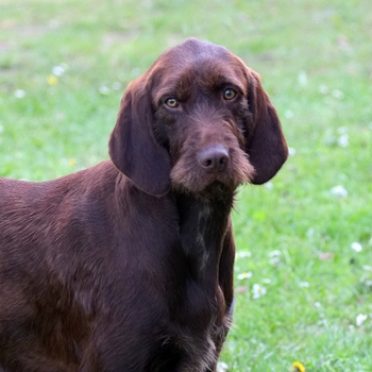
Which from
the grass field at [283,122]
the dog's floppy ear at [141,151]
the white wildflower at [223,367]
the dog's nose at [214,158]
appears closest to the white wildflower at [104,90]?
the grass field at [283,122]

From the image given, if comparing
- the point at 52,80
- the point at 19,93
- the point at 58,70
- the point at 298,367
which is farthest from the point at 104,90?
the point at 298,367

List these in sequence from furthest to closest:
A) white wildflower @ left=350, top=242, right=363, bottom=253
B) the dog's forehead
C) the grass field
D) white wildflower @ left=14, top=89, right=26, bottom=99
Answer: white wildflower @ left=14, top=89, right=26, bottom=99 < white wildflower @ left=350, top=242, right=363, bottom=253 < the grass field < the dog's forehead

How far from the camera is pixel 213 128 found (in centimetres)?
367

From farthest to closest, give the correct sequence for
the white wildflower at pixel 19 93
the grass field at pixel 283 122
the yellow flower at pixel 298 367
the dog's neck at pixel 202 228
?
the white wildflower at pixel 19 93 → the grass field at pixel 283 122 → the yellow flower at pixel 298 367 → the dog's neck at pixel 202 228

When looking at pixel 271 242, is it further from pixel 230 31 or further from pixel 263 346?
pixel 230 31

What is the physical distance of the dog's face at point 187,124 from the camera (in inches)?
144

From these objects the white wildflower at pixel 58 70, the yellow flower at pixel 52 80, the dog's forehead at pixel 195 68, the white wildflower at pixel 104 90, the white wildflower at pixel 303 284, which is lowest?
the white wildflower at pixel 58 70

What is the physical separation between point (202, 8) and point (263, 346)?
989cm

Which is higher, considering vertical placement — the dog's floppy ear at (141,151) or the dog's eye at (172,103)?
the dog's eye at (172,103)

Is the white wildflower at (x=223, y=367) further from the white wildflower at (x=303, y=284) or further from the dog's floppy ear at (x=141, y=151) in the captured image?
the dog's floppy ear at (x=141, y=151)

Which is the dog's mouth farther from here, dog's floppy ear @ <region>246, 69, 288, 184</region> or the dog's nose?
dog's floppy ear @ <region>246, 69, 288, 184</region>


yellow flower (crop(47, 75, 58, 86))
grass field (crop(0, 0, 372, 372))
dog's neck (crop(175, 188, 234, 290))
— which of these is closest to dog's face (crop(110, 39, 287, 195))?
dog's neck (crop(175, 188, 234, 290))

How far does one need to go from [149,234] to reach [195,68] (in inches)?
28.4

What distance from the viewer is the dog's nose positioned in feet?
11.8
